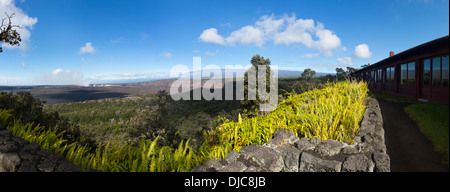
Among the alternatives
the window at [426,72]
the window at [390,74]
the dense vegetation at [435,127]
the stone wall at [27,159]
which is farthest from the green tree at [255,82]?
the stone wall at [27,159]

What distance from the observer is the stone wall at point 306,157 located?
213 cm

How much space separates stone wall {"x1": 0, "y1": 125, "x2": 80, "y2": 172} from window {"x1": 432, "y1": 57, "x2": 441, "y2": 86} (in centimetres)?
1221

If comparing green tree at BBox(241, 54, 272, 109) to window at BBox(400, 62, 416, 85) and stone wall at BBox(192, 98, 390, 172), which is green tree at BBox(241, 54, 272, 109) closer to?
window at BBox(400, 62, 416, 85)

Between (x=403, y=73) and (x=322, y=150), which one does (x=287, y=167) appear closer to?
(x=322, y=150)

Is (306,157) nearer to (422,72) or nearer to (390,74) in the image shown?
(422,72)

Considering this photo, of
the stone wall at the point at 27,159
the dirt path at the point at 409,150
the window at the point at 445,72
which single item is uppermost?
the window at the point at 445,72

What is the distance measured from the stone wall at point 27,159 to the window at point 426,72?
12.8m

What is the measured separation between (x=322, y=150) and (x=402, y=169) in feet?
4.34

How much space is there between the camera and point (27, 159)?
2516 mm

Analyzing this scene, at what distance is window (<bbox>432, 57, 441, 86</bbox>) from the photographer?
25.2 ft

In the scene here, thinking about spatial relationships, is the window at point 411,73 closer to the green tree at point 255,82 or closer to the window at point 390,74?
the window at point 390,74

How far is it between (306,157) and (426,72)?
1055cm

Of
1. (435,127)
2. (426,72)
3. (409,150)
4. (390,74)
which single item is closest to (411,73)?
(426,72)

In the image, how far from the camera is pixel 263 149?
249 centimetres
